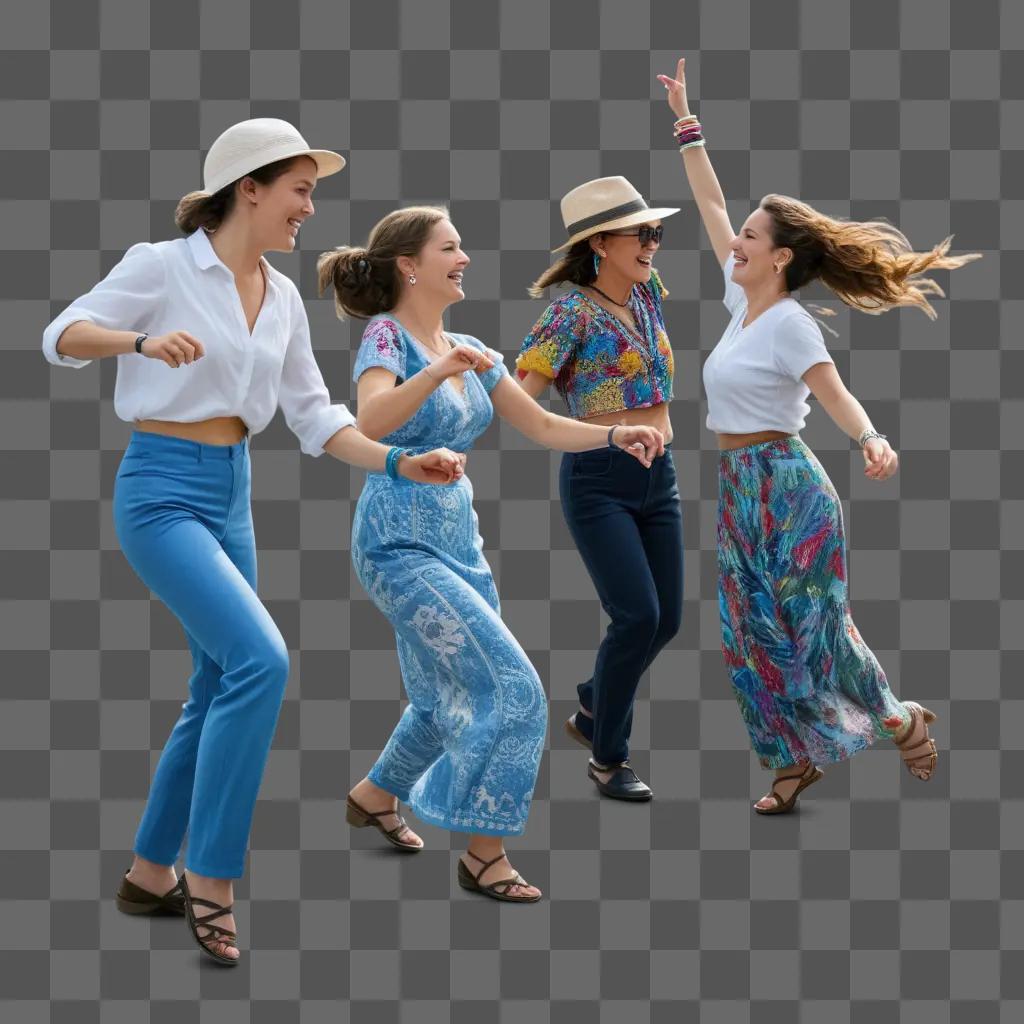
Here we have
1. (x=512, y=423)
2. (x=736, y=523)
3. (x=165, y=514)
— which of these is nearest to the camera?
(x=165, y=514)

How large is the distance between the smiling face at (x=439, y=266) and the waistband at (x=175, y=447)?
3.21 feet

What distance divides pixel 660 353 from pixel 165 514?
2338 millimetres

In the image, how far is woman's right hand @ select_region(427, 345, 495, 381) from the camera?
242 inches

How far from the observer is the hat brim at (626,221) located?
24.7 ft

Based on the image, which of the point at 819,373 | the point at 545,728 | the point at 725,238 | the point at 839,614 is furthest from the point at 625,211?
the point at 545,728

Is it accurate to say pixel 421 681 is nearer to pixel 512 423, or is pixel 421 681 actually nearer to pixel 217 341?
pixel 512 423

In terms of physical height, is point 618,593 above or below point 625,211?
below

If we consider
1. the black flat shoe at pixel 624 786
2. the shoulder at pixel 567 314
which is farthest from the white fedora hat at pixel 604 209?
the black flat shoe at pixel 624 786

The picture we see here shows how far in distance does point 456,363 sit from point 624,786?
7.09 feet

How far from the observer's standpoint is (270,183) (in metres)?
6.09

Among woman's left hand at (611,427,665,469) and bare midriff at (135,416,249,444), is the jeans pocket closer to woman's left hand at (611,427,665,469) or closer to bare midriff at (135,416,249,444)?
woman's left hand at (611,427,665,469)

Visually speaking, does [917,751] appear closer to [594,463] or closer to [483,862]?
[594,463]

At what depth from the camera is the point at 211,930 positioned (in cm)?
584

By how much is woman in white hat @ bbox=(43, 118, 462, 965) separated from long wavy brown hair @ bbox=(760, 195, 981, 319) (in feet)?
5.89
